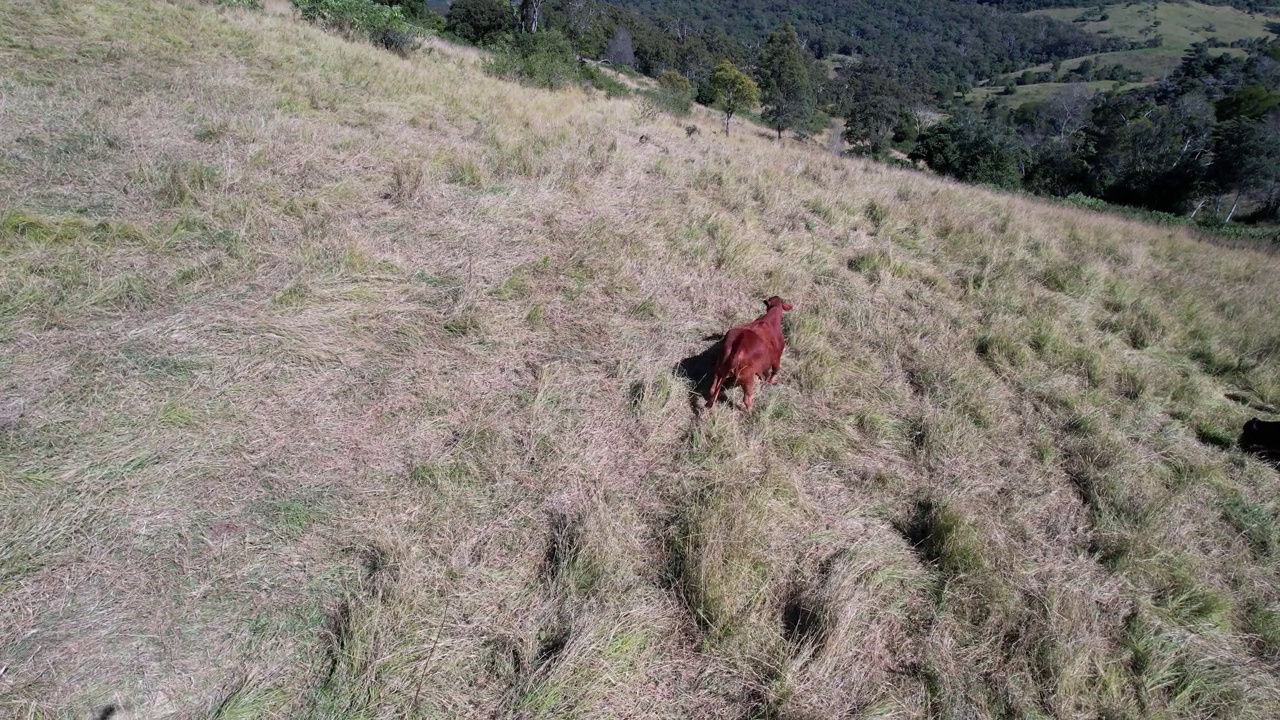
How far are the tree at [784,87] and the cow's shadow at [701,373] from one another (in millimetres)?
38156

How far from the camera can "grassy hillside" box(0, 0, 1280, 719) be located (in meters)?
2.27

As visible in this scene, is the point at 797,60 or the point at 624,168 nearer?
the point at 624,168

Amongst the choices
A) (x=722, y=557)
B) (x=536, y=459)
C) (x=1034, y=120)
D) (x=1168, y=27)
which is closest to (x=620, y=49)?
(x=1034, y=120)

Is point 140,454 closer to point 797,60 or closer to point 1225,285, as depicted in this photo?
point 1225,285

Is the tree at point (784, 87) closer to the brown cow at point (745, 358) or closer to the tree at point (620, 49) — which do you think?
the tree at point (620, 49)

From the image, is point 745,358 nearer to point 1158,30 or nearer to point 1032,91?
point 1032,91

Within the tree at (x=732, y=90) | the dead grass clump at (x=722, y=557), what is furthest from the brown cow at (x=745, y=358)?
the tree at (x=732, y=90)

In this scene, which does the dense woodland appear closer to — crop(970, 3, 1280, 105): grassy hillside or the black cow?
crop(970, 3, 1280, 105): grassy hillside

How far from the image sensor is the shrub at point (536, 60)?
14.0m

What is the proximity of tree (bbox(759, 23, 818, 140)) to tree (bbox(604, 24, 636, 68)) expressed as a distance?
1820cm

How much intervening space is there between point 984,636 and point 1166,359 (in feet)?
17.7

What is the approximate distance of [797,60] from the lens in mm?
43688

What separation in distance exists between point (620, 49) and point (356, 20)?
52.7m

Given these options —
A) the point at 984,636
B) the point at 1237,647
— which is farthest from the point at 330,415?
the point at 1237,647
